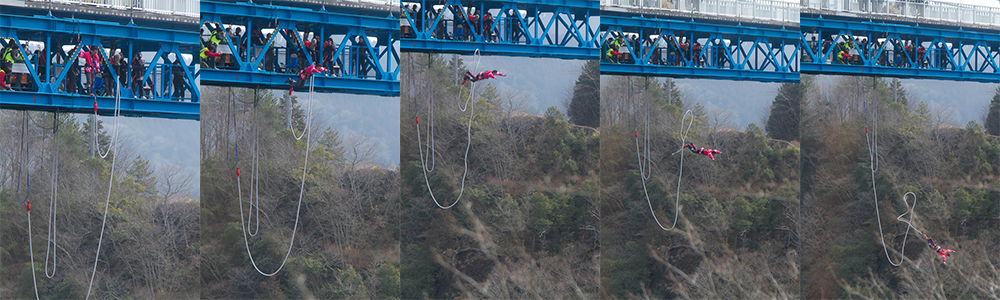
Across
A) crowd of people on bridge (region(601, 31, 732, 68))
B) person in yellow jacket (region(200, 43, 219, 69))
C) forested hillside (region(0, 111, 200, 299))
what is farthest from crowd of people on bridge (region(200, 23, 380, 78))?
forested hillside (region(0, 111, 200, 299))

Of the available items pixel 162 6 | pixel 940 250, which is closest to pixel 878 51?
pixel 940 250

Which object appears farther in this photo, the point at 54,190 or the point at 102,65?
the point at 54,190

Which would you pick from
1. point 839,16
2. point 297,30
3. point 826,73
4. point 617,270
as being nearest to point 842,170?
point 826,73

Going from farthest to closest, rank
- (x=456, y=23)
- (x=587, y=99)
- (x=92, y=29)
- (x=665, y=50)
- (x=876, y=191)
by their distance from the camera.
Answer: (x=876, y=191)
(x=665, y=50)
(x=587, y=99)
(x=456, y=23)
(x=92, y=29)

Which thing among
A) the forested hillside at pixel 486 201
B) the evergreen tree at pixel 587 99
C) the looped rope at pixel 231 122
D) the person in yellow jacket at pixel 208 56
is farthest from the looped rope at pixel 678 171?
the person in yellow jacket at pixel 208 56

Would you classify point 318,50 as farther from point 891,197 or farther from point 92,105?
point 891,197

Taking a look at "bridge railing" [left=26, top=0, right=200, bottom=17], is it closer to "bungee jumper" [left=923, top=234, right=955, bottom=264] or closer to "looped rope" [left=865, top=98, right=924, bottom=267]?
"looped rope" [left=865, top=98, right=924, bottom=267]

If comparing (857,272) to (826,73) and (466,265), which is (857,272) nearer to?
(826,73)
